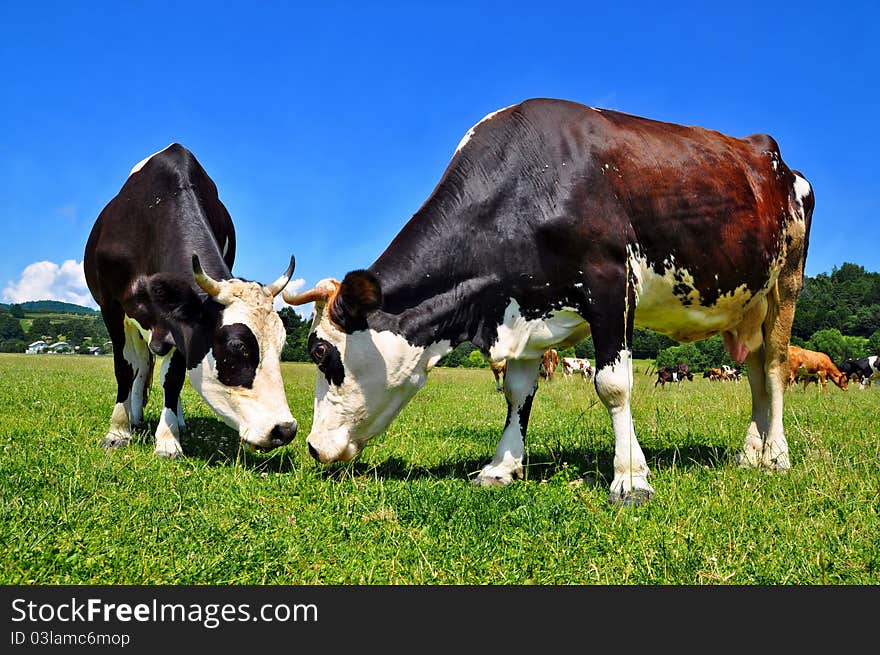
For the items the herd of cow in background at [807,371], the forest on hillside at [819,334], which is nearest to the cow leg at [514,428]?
the herd of cow in background at [807,371]

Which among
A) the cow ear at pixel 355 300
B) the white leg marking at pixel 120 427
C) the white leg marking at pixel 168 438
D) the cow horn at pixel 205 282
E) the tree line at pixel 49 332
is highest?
the tree line at pixel 49 332

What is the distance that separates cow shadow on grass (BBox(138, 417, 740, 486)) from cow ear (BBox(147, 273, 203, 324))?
1226 millimetres

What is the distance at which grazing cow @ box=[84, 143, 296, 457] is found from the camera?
5.77m

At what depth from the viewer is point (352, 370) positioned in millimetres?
5316

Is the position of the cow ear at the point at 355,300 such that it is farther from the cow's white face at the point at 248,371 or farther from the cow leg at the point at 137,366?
the cow leg at the point at 137,366

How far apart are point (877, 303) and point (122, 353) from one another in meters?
90.9

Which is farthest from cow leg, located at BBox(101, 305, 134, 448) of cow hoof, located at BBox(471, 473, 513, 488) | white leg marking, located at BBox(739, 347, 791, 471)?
white leg marking, located at BBox(739, 347, 791, 471)

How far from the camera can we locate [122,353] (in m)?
7.80

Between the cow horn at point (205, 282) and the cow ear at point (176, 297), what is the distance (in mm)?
258

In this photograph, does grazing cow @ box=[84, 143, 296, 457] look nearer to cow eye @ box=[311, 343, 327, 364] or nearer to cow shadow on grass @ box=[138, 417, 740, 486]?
cow shadow on grass @ box=[138, 417, 740, 486]

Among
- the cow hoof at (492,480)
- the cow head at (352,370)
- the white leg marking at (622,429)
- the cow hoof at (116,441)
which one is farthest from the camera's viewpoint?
the cow hoof at (116,441)

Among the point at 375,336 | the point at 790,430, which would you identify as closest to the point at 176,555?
the point at 375,336

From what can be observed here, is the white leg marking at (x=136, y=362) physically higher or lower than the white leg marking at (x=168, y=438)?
higher

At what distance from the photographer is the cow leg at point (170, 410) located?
20.7 feet
